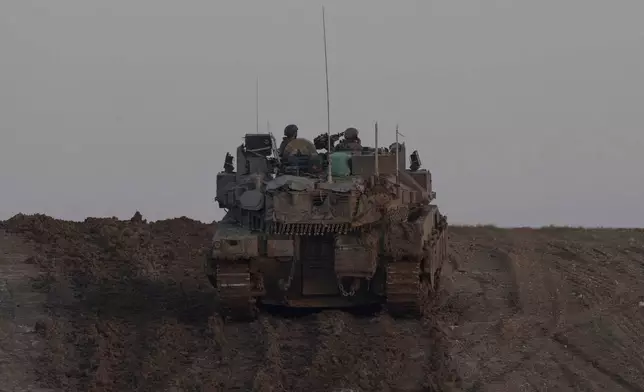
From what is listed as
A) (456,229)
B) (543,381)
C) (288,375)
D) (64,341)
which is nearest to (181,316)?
(64,341)

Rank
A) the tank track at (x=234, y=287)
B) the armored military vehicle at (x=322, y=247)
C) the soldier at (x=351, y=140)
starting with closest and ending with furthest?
the tank track at (x=234, y=287) < the armored military vehicle at (x=322, y=247) < the soldier at (x=351, y=140)

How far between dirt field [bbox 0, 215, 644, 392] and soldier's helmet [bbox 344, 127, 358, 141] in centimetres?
326

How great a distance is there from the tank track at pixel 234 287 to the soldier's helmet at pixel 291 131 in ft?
15.4

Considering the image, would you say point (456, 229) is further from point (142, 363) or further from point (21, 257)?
point (142, 363)

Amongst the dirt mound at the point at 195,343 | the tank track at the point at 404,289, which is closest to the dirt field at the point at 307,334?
the dirt mound at the point at 195,343

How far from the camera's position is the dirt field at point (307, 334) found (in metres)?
14.0

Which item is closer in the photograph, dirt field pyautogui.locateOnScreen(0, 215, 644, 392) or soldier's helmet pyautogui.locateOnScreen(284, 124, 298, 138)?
dirt field pyautogui.locateOnScreen(0, 215, 644, 392)

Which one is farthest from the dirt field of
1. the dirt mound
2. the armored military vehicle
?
the armored military vehicle

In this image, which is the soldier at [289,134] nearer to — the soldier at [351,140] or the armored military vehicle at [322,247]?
the soldier at [351,140]

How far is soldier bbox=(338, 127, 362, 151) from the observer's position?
21234mm

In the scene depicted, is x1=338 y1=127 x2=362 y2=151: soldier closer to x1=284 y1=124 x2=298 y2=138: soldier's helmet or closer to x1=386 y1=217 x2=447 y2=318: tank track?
x1=284 y1=124 x2=298 y2=138: soldier's helmet

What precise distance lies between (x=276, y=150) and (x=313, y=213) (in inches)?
142

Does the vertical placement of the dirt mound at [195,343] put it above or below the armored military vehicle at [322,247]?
below

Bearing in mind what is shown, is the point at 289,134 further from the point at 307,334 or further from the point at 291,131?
the point at 307,334
